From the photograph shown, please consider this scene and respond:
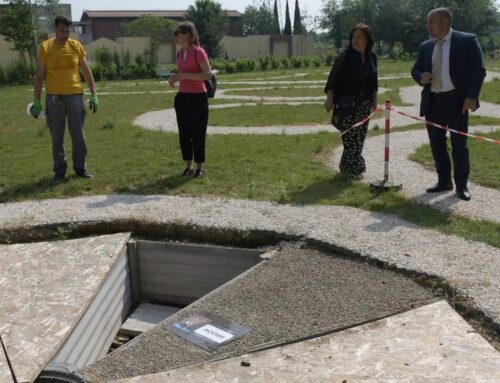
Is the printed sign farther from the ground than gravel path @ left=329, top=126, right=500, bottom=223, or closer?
closer

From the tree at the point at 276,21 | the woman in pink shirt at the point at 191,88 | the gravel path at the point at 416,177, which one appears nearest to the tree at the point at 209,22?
the tree at the point at 276,21

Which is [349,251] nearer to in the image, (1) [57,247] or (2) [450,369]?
(2) [450,369]

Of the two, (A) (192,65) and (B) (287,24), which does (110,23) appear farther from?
(A) (192,65)

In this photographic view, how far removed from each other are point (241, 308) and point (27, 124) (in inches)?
473

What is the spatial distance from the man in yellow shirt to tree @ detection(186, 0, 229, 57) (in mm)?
56392

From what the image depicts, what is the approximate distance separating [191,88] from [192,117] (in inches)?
13.6

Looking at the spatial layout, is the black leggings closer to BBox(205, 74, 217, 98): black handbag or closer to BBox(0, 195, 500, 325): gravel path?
BBox(205, 74, 217, 98): black handbag

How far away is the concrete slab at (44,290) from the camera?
12.3 ft

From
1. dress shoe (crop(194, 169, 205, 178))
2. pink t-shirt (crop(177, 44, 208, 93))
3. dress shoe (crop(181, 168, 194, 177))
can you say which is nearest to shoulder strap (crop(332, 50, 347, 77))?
pink t-shirt (crop(177, 44, 208, 93))

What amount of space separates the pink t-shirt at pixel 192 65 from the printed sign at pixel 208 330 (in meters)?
3.88

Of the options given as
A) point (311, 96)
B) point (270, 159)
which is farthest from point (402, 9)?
point (270, 159)

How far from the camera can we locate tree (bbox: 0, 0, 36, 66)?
33906mm

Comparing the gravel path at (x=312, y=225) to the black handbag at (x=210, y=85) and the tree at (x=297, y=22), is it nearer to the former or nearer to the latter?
the black handbag at (x=210, y=85)

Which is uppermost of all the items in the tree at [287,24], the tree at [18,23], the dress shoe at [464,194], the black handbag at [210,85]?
the tree at [287,24]
